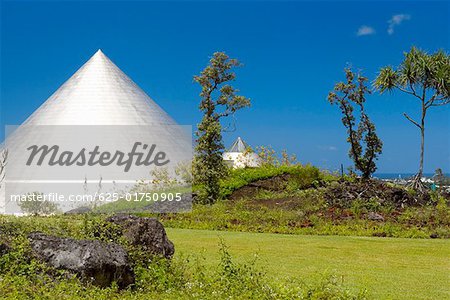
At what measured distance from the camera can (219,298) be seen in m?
5.92

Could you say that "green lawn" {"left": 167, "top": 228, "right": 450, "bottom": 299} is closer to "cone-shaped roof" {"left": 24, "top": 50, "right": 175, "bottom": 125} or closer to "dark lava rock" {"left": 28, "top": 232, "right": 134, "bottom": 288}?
"dark lava rock" {"left": 28, "top": 232, "right": 134, "bottom": 288}

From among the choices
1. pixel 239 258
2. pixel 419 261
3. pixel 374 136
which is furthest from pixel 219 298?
pixel 374 136

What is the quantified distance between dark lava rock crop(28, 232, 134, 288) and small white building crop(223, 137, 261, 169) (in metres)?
21.5

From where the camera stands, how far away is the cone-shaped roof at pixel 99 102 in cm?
2759

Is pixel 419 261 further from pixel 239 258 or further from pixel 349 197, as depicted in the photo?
pixel 349 197

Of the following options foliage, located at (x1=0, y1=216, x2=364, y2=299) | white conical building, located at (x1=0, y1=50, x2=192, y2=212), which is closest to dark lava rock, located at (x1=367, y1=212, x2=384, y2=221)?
foliage, located at (x1=0, y1=216, x2=364, y2=299)

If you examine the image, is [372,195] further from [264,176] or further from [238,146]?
[238,146]

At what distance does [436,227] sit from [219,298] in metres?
9.32

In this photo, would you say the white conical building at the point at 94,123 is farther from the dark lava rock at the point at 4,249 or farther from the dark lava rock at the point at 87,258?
the dark lava rock at the point at 87,258

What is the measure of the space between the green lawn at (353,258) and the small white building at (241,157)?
53.8ft

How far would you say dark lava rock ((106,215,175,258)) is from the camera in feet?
25.1

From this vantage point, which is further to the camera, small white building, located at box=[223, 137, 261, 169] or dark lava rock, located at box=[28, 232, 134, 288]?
small white building, located at box=[223, 137, 261, 169]

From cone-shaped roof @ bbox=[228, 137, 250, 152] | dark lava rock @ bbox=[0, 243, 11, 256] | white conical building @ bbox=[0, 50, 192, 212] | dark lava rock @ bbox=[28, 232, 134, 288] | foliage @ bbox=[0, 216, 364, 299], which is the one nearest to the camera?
foliage @ bbox=[0, 216, 364, 299]

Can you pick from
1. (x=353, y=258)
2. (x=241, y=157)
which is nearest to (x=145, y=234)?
(x=353, y=258)
